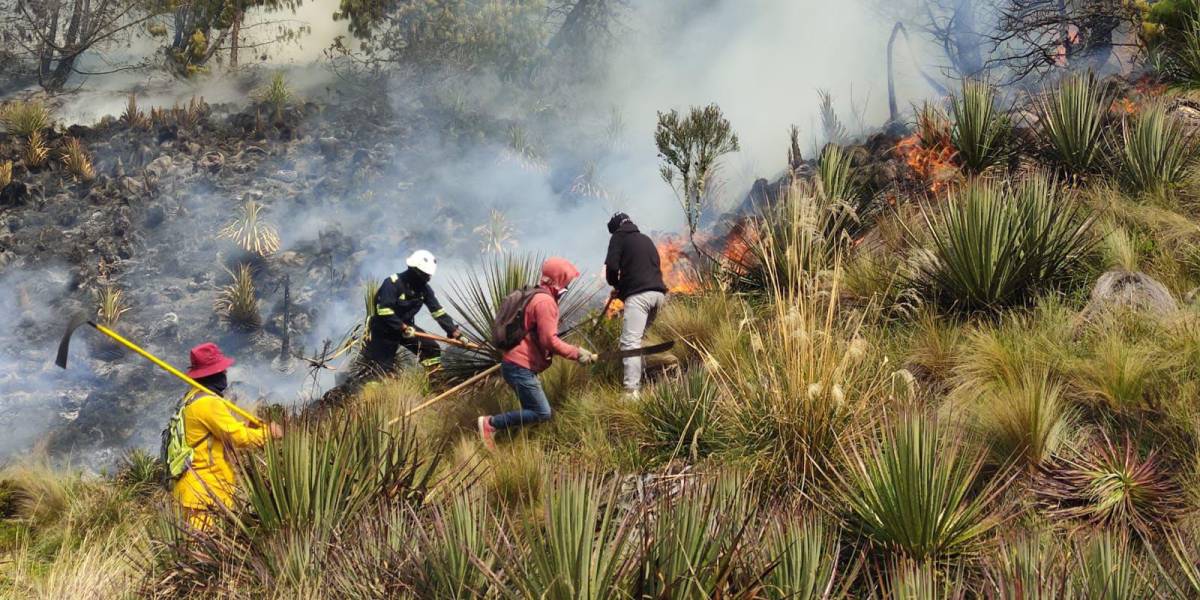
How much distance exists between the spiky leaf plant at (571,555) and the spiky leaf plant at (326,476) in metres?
1.39

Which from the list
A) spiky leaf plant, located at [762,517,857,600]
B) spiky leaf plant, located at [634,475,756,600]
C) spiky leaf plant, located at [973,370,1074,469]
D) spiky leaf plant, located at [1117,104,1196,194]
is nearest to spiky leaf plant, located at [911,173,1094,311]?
spiky leaf plant, located at [973,370,1074,469]

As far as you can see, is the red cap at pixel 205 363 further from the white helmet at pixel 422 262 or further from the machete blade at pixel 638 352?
the white helmet at pixel 422 262

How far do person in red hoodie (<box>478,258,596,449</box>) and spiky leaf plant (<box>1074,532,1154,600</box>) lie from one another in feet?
11.8

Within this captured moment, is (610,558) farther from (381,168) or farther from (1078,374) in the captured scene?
(381,168)

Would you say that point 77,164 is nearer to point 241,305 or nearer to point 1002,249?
point 241,305

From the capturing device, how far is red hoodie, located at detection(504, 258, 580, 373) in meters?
6.93

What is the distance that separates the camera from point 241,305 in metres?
17.1

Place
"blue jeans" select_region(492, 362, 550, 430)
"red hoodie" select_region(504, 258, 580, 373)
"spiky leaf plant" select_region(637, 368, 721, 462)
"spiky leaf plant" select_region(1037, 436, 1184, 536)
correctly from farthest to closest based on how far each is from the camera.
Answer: "blue jeans" select_region(492, 362, 550, 430), "red hoodie" select_region(504, 258, 580, 373), "spiky leaf plant" select_region(637, 368, 721, 462), "spiky leaf plant" select_region(1037, 436, 1184, 536)

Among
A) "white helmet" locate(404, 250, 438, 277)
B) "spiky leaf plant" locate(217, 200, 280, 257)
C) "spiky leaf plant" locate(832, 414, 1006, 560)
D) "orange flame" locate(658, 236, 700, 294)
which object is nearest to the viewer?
"spiky leaf plant" locate(832, 414, 1006, 560)

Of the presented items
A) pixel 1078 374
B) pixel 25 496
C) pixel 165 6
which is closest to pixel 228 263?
pixel 25 496

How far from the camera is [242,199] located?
19656 mm

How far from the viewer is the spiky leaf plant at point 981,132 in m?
10.6

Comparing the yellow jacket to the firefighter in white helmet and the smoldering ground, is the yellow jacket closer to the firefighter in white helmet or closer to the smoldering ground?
the firefighter in white helmet

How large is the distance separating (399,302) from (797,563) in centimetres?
581
